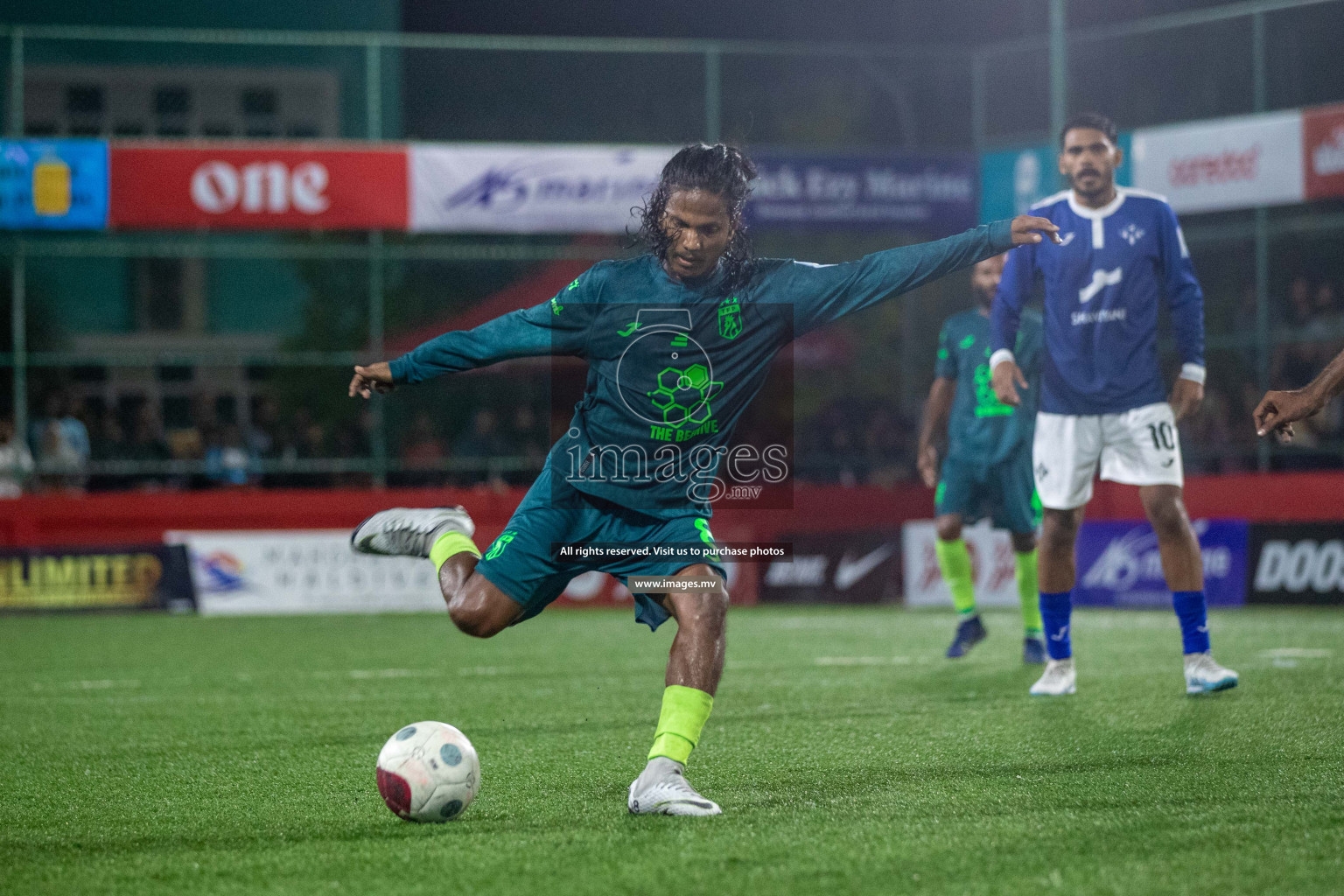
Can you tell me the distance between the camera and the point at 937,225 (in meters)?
17.6

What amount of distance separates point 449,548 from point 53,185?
12.6 metres

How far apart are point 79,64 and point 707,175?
25860 mm

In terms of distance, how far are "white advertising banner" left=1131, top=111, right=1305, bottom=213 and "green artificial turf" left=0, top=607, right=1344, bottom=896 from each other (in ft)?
25.5

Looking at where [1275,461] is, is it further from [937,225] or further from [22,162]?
[22,162]

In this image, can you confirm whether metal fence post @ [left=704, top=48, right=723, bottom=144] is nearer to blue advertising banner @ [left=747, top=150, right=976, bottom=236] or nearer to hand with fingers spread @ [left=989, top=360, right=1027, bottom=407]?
blue advertising banner @ [left=747, top=150, right=976, bottom=236]

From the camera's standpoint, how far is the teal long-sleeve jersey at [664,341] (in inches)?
177

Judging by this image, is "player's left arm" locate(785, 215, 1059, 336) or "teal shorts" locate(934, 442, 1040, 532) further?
"teal shorts" locate(934, 442, 1040, 532)

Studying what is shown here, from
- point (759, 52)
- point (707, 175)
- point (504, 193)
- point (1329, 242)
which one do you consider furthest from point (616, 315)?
point (1329, 242)

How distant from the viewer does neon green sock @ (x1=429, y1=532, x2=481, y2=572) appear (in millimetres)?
4785

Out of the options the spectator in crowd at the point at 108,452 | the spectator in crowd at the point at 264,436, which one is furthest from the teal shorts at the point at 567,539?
the spectator in crowd at the point at 264,436

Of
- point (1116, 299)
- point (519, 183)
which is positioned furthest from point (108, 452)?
point (1116, 299)

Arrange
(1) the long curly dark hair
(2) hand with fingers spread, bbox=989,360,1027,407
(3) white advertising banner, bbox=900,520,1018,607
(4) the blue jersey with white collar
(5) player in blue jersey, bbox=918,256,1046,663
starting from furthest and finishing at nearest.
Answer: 1. (3) white advertising banner, bbox=900,520,1018,607
2. (5) player in blue jersey, bbox=918,256,1046,663
3. (4) the blue jersey with white collar
4. (2) hand with fingers spread, bbox=989,360,1027,407
5. (1) the long curly dark hair

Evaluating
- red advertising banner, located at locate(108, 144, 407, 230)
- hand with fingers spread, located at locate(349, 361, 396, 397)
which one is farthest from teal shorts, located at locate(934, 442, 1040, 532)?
red advertising banner, located at locate(108, 144, 407, 230)

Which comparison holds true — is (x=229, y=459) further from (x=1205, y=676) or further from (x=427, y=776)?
(x=427, y=776)
